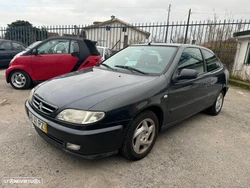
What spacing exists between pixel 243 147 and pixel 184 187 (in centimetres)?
156

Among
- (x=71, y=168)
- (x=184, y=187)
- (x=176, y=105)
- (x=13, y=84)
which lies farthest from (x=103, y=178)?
(x=13, y=84)

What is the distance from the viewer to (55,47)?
562 centimetres

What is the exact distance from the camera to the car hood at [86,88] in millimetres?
Answer: 2133

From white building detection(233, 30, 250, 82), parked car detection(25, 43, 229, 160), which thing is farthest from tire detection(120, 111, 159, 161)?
white building detection(233, 30, 250, 82)

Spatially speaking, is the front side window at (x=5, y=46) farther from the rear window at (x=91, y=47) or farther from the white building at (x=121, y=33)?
the rear window at (x=91, y=47)

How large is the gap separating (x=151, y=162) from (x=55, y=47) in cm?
454

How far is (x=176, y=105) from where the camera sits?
115 inches

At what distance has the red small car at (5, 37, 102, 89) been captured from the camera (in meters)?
5.44

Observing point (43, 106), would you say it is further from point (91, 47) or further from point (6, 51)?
point (6, 51)

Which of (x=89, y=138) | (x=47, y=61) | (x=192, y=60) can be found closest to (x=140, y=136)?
(x=89, y=138)

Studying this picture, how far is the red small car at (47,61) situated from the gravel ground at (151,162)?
223cm

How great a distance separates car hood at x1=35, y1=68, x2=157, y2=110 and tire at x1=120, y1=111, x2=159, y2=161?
42cm

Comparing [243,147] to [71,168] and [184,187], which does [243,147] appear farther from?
[71,168]

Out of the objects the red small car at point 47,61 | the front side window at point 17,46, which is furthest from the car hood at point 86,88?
the front side window at point 17,46
